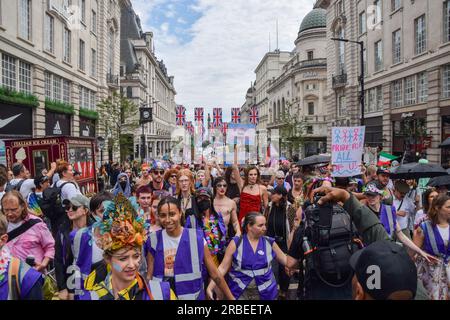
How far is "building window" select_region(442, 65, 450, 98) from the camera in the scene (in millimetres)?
21852

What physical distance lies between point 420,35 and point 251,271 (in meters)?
26.0

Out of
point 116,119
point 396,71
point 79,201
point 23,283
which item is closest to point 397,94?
point 396,71

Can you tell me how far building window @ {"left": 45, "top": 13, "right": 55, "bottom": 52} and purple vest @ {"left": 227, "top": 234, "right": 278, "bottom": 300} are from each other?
2249 cm

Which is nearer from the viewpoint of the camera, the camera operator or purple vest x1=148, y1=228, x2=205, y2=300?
the camera operator

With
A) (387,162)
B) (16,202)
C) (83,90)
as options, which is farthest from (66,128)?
(16,202)

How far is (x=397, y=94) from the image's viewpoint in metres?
28.1

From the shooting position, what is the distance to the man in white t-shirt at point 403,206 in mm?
6076

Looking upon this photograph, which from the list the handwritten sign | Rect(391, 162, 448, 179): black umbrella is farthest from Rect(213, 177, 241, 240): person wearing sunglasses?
Rect(391, 162, 448, 179): black umbrella

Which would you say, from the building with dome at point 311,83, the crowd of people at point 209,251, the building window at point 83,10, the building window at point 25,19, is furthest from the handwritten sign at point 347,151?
the building with dome at point 311,83

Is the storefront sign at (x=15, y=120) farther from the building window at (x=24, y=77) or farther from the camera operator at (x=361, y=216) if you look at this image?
the camera operator at (x=361, y=216)

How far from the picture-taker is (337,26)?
3791 centimetres

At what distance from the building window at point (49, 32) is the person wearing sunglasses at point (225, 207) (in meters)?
20.6

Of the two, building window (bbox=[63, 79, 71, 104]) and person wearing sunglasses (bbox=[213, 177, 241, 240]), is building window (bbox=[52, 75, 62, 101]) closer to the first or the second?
building window (bbox=[63, 79, 71, 104])

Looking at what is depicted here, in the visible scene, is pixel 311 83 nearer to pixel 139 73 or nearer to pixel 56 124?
pixel 139 73
